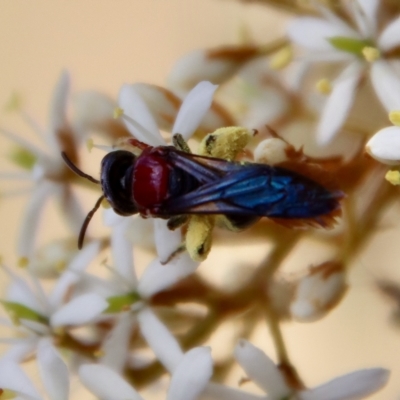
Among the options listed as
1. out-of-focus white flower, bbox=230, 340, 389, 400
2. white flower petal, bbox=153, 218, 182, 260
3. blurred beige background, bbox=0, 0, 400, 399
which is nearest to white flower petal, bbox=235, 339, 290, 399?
out-of-focus white flower, bbox=230, 340, 389, 400

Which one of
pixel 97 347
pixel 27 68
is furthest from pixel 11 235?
pixel 97 347

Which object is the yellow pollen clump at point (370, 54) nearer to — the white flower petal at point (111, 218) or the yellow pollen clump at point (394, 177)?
the yellow pollen clump at point (394, 177)

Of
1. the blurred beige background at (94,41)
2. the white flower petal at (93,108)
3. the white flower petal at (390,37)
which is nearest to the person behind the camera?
the white flower petal at (390,37)

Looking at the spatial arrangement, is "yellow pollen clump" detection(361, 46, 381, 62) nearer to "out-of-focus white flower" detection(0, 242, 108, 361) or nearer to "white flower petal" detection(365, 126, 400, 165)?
"white flower petal" detection(365, 126, 400, 165)

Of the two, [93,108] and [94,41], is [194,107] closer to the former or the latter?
[93,108]

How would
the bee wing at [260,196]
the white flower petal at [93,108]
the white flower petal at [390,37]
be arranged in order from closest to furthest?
the bee wing at [260,196], the white flower petal at [390,37], the white flower petal at [93,108]

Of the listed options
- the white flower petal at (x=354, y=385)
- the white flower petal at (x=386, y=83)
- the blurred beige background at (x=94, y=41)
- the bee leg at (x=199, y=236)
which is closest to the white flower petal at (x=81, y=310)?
the bee leg at (x=199, y=236)
